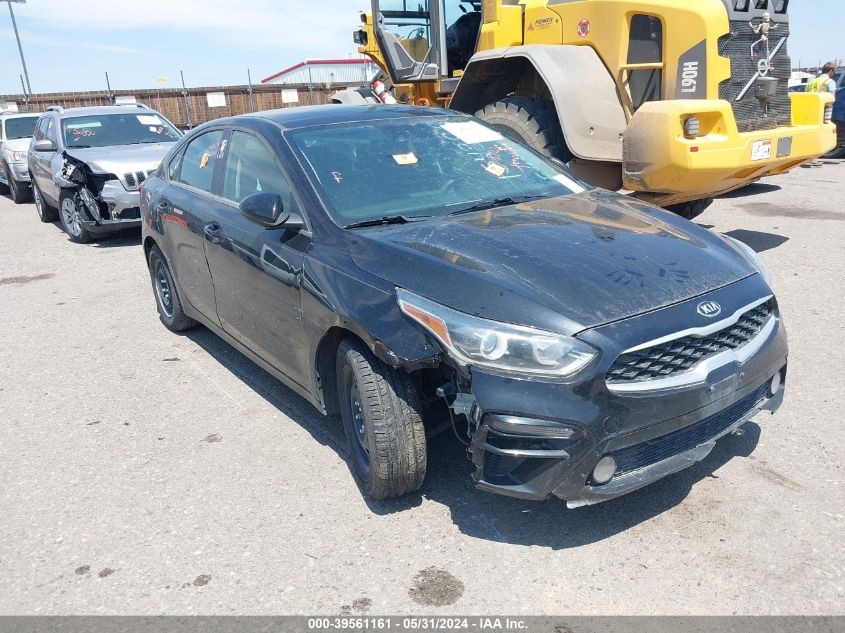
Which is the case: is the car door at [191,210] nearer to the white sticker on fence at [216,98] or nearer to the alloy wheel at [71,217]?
the alloy wheel at [71,217]

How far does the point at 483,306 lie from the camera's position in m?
2.70

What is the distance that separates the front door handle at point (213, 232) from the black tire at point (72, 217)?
600 cm

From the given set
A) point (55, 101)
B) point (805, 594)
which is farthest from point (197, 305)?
point (55, 101)

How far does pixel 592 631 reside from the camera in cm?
245

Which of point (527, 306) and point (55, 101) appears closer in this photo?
point (527, 306)

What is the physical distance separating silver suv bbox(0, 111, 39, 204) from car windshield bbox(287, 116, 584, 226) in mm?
12344

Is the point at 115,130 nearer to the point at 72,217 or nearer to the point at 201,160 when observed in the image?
the point at 72,217

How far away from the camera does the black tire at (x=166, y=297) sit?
5.43 metres

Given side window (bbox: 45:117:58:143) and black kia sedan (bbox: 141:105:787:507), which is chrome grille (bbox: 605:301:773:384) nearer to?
black kia sedan (bbox: 141:105:787:507)

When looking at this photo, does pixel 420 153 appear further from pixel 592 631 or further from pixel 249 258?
pixel 592 631

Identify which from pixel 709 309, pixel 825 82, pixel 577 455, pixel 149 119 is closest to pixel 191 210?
pixel 577 455

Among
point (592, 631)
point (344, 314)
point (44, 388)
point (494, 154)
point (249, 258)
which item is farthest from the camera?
point (44, 388)

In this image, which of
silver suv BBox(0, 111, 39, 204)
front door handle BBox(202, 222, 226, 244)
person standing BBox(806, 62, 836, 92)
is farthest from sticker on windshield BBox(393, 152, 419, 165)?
silver suv BBox(0, 111, 39, 204)

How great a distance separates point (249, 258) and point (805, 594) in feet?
9.53
